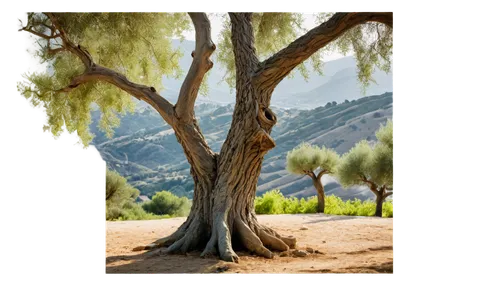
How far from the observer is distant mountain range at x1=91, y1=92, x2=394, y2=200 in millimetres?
27422

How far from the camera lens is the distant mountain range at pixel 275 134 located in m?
27.4

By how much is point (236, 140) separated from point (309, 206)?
8.57 meters

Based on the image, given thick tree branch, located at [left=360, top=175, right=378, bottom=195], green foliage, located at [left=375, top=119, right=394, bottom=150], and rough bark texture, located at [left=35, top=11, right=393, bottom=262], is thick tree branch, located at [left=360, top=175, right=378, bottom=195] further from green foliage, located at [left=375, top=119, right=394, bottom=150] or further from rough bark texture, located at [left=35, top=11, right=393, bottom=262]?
rough bark texture, located at [left=35, top=11, right=393, bottom=262]

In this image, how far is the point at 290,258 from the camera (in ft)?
18.7

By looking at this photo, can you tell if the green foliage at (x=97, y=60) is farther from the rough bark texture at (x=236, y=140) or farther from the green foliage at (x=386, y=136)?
the green foliage at (x=386, y=136)

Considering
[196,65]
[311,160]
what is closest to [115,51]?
[196,65]

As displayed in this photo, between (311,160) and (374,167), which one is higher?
(311,160)

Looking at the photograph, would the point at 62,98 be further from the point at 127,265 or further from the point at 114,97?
the point at 127,265

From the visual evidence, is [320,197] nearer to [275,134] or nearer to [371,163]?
[371,163]

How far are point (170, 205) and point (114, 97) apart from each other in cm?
994

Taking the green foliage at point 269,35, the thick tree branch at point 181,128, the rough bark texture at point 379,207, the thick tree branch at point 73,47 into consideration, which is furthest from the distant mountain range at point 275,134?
the thick tree branch at point 181,128

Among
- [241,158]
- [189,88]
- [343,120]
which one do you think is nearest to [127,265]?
[241,158]

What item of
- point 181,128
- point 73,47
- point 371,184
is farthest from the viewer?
point 371,184

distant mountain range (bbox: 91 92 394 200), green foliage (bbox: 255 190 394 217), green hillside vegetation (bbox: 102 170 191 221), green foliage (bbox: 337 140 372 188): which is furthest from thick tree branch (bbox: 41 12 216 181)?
distant mountain range (bbox: 91 92 394 200)
